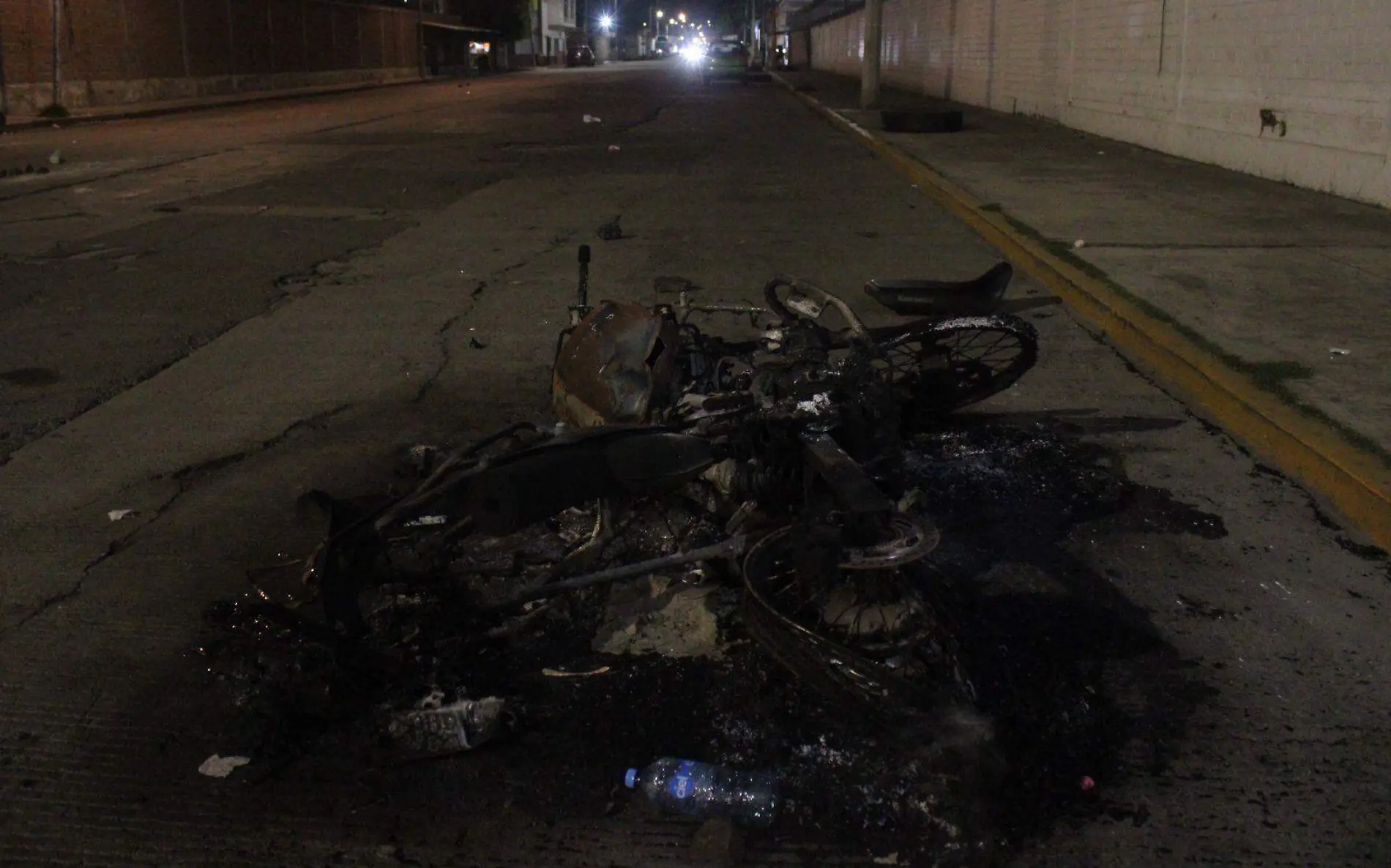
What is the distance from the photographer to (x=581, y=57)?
9250 cm

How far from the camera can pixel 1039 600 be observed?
13.1ft

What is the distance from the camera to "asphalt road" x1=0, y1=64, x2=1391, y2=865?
2926mm

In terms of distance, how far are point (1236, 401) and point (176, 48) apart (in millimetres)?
39513

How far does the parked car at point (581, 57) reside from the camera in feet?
303

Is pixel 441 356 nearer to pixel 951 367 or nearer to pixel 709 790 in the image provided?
pixel 951 367

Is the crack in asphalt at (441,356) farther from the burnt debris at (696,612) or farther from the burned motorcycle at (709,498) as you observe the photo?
the burnt debris at (696,612)

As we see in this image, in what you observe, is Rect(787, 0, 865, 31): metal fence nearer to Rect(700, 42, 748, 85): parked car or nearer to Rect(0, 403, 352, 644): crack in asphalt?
Rect(700, 42, 748, 85): parked car

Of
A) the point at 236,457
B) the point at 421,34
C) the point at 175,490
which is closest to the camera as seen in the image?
the point at 175,490

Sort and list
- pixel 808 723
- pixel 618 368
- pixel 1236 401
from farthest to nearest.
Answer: pixel 1236 401 → pixel 618 368 → pixel 808 723

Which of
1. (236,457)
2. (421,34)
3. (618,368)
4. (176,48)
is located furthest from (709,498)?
(421,34)

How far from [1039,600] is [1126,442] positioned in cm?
185

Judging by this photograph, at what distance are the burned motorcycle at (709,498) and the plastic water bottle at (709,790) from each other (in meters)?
0.30

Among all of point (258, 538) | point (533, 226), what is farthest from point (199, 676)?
point (533, 226)

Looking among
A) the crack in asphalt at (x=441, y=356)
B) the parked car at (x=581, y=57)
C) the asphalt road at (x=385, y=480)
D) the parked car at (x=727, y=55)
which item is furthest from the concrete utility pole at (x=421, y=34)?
the crack in asphalt at (x=441, y=356)
